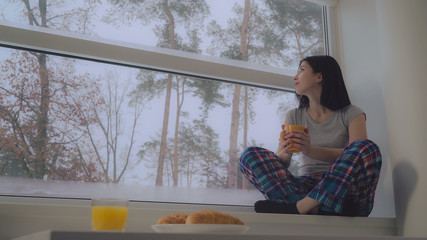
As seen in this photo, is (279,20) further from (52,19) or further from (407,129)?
(52,19)

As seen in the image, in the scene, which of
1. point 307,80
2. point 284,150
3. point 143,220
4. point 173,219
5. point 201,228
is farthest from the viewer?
point 307,80

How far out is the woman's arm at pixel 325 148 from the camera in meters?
1.35

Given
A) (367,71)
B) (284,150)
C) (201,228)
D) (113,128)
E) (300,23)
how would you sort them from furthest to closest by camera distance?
1. (300,23)
2. (367,71)
3. (113,128)
4. (284,150)
5. (201,228)

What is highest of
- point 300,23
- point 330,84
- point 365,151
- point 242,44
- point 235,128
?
point 300,23

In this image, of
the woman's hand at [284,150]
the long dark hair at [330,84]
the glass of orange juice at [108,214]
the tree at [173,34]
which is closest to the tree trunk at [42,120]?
the tree at [173,34]

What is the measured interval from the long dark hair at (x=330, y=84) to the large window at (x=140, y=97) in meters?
0.18

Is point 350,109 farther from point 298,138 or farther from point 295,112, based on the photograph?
point 298,138

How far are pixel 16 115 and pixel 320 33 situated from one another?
1.48 metres

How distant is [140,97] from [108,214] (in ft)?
2.55

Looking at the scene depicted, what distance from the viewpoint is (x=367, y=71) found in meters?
1.76

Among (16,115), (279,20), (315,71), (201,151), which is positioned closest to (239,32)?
(279,20)

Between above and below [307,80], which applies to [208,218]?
below

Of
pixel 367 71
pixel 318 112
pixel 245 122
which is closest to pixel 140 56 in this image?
pixel 245 122

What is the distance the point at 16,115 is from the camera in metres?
1.37
